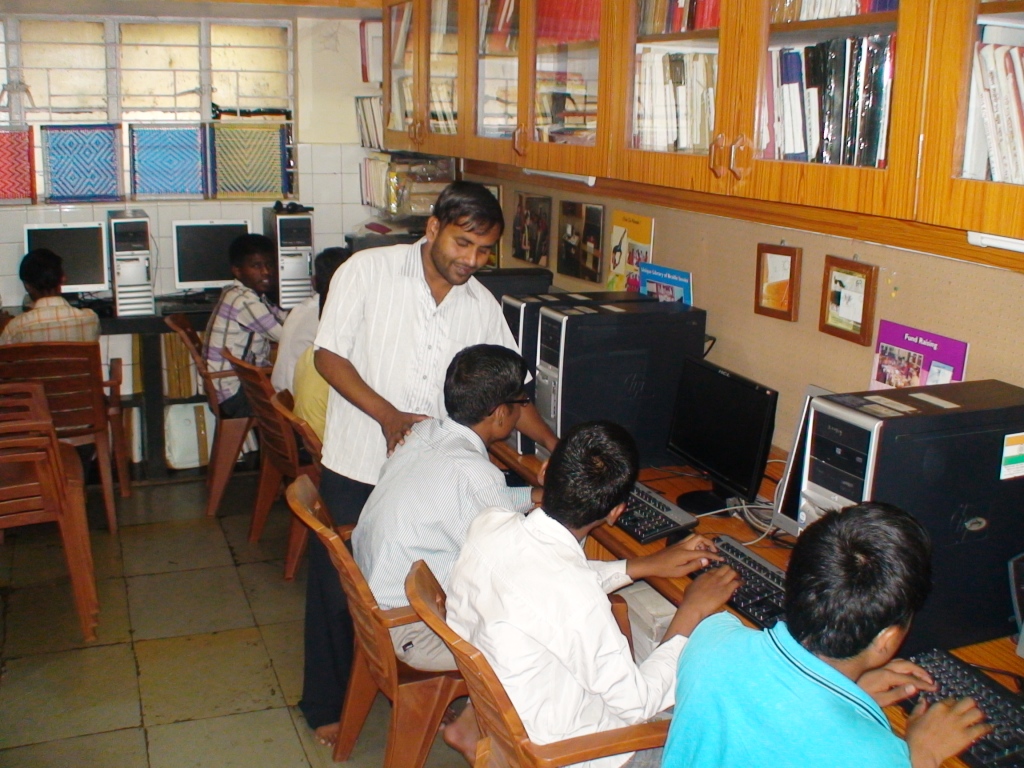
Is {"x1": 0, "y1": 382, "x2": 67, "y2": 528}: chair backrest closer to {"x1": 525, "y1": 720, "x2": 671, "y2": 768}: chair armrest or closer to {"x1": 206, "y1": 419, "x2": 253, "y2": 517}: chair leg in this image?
{"x1": 206, "y1": 419, "x2": 253, "y2": 517}: chair leg

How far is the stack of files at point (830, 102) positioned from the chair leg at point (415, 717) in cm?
139

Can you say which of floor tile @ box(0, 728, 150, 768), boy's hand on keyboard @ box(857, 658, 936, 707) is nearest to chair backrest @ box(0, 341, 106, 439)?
floor tile @ box(0, 728, 150, 768)

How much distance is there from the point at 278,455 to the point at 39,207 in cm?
230

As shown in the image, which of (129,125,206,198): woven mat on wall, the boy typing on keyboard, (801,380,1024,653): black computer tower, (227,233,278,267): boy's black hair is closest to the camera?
the boy typing on keyboard

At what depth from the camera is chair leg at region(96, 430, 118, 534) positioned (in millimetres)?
4285

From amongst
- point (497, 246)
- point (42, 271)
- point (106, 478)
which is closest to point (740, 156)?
point (497, 246)

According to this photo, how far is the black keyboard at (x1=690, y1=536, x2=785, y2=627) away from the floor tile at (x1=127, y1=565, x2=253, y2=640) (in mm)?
2018

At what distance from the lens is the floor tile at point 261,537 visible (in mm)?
4121

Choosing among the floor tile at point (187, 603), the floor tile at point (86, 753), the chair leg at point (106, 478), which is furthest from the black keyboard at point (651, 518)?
the chair leg at point (106, 478)

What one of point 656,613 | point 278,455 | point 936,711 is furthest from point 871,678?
point 278,455

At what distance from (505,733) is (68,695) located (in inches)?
75.8

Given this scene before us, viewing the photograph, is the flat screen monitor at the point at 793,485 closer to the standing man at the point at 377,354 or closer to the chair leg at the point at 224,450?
the standing man at the point at 377,354

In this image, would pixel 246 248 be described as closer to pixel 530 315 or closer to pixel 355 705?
pixel 530 315

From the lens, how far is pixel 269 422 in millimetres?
3965
